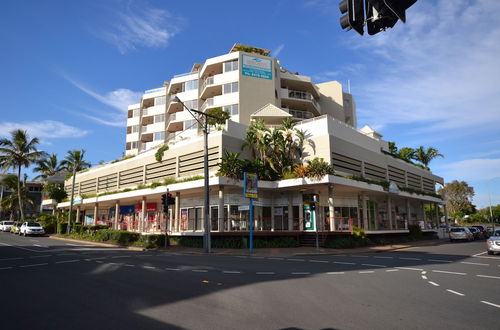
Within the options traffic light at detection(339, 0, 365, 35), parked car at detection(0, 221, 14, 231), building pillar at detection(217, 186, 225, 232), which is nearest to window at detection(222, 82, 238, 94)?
building pillar at detection(217, 186, 225, 232)

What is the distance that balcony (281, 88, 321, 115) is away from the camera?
44938 mm

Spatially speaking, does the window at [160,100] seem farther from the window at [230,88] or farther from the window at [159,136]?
the window at [230,88]

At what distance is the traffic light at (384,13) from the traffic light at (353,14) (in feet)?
0.30

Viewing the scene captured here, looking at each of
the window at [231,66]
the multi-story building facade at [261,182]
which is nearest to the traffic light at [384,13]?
the multi-story building facade at [261,182]

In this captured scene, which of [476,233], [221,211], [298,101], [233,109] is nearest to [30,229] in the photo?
[221,211]

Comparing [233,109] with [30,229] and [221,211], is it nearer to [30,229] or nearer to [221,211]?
[221,211]

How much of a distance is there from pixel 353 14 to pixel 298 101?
41264 mm

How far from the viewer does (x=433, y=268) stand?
1328 centimetres

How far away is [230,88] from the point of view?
1673 inches

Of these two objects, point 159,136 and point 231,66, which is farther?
point 159,136

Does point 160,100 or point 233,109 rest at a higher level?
point 160,100

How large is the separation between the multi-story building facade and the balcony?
0.16 m

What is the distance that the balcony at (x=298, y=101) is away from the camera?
4494cm

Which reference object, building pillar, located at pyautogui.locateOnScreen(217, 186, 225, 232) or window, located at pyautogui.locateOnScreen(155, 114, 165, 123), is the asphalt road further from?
window, located at pyautogui.locateOnScreen(155, 114, 165, 123)
